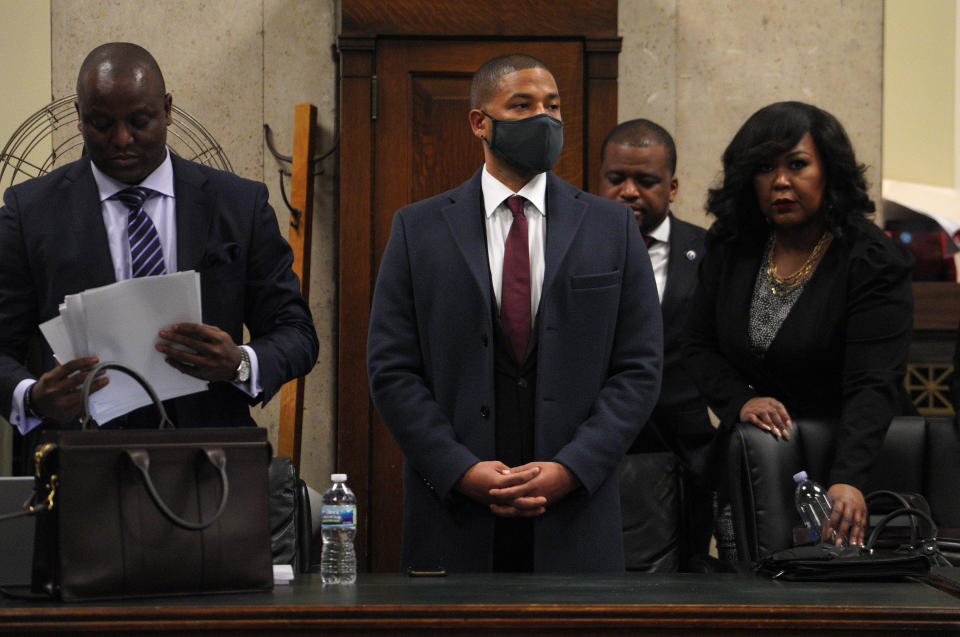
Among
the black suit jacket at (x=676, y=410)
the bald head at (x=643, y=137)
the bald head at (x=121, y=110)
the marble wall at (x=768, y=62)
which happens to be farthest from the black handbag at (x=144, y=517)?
the marble wall at (x=768, y=62)

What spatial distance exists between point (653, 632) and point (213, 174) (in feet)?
4.73

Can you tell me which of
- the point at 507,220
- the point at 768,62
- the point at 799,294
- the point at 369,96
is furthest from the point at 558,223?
the point at 768,62

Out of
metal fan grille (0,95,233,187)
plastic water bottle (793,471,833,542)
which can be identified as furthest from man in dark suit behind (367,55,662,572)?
metal fan grille (0,95,233,187)

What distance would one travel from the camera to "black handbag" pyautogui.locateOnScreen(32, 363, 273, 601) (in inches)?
68.7

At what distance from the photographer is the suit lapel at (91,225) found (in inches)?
96.2

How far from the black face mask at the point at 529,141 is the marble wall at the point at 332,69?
2.43 m

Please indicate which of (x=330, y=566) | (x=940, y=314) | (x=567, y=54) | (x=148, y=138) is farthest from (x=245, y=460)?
(x=940, y=314)

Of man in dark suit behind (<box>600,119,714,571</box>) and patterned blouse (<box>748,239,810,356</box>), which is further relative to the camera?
man in dark suit behind (<box>600,119,714,571</box>)

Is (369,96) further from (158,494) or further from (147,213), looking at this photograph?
(158,494)

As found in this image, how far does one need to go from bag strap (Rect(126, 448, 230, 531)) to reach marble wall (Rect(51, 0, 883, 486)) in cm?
313

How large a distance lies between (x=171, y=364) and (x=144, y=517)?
51 cm

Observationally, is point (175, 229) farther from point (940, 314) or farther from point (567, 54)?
point (940, 314)

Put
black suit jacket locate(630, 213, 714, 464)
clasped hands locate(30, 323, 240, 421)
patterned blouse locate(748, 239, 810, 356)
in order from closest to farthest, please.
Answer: clasped hands locate(30, 323, 240, 421)
patterned blouse locate(748, 239, 810, 356)
black suit jacket locate(630, 213, 714, 464)

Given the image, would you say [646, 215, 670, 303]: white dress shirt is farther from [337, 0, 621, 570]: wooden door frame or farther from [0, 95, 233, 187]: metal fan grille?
[0, 95, 233, 187]: metal fan grille
